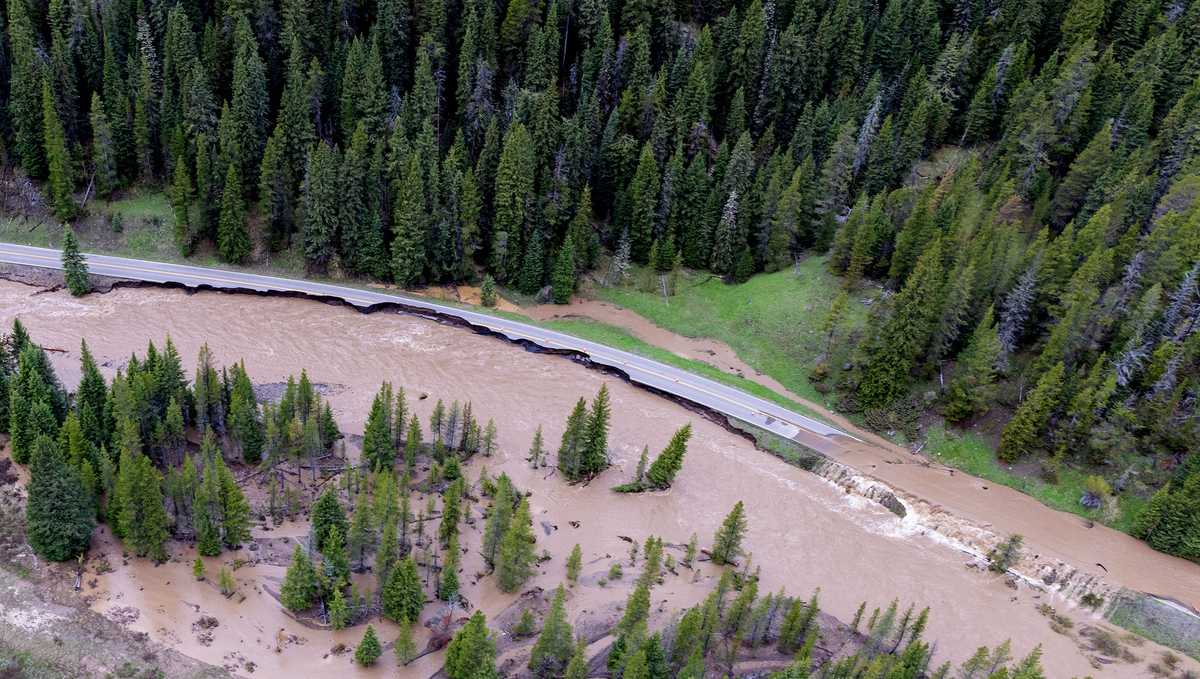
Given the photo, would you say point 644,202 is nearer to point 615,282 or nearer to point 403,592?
point 615,282

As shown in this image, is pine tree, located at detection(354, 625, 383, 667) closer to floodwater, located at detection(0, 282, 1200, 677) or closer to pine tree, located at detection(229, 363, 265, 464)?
floodwater, located at detection(0, 282, 1200, 677)

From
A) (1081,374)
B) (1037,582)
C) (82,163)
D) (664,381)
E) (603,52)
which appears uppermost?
(603,52)

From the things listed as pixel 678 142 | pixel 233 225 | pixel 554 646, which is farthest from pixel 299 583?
pixel 678 142

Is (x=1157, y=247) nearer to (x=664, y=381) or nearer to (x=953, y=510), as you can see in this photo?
(x=953, y=510)

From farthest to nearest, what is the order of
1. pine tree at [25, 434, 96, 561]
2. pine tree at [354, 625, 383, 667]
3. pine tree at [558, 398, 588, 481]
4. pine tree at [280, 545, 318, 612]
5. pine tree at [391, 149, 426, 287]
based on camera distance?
1. pine tree at [391, 149, 426, 287]
2. pine tree at [558, 398, 588, 481]
3. pine tree at [25, 434, 96, 561]
4. pine tree at [280, 545, 318, 612]
5. pine tree at [354, 625, 383, 667]

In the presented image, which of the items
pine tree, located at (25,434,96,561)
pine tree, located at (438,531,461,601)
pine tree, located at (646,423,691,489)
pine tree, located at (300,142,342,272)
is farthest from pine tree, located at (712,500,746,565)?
pine tree, located at (300,142,342,272)

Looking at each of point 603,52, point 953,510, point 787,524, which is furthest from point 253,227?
point 953,510

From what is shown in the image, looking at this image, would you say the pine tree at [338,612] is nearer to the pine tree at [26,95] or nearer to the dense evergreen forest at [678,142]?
the dense evergreen forest at [678,142]
